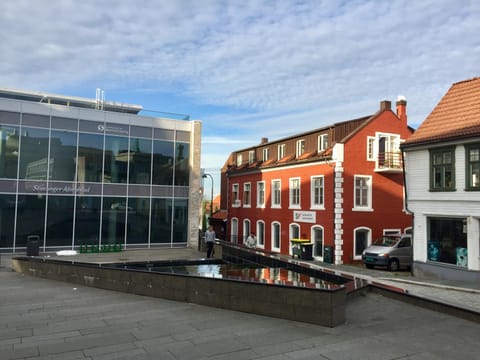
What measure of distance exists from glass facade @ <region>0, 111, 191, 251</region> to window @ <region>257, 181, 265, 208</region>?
638 centimetres

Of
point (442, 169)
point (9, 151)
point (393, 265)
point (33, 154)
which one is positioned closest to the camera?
point (442, 169)

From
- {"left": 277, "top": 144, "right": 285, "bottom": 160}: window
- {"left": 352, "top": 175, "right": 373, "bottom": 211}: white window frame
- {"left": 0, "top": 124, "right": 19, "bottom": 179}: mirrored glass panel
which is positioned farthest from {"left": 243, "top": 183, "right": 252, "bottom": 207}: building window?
{"left": 0, "top": 124, "right": 19, "bottom": 179}: mirrored glass panel

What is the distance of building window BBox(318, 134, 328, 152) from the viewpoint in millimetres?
26438

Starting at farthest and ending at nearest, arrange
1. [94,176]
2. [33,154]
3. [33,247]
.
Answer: [94,176], [33,154], [33,247]

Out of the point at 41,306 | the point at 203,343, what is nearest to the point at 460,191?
the point at 203,343

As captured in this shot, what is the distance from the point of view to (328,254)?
2417 cm

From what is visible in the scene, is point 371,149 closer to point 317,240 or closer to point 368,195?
point 368,195

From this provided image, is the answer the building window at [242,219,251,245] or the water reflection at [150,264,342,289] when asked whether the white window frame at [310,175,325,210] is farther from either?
the water reflection at [150,264,342,289]

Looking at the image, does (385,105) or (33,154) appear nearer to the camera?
(33,154)

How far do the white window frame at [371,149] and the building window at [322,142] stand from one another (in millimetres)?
2609

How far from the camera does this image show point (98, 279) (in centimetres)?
1216

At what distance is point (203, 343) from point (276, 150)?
26.0 meters

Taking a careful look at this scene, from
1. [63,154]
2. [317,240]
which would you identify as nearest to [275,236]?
[317,240]

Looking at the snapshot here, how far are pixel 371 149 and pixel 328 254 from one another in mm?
7321
